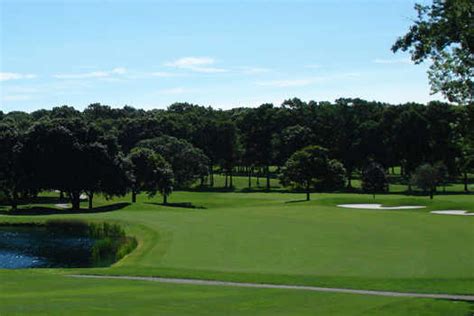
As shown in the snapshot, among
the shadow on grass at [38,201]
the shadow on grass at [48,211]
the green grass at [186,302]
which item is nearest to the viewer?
the green grass at [186,302]

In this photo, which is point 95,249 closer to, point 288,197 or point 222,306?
point 222,306

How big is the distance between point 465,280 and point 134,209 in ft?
151

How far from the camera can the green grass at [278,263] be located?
2009cm

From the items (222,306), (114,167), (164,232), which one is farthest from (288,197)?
(222,306)

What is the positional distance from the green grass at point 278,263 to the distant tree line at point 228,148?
1014 centimetres

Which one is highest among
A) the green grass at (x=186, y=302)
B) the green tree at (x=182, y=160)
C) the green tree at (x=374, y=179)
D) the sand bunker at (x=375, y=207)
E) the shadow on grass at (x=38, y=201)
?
the green tree at (x=182, y=160)

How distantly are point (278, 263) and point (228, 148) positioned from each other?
87089 millimetres

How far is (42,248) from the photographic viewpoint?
148 feet

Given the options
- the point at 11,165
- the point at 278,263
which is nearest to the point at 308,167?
the point at 11,165

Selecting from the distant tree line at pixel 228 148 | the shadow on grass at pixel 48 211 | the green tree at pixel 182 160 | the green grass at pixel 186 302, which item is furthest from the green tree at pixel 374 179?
the green grass at pixel 186 302

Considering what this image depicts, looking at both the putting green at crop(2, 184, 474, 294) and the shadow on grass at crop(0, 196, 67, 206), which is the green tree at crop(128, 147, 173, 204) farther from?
the putting green at crop(2, 184, 474, 294)

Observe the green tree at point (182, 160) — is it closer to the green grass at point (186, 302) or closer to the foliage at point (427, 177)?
the foliage at point (427, 177)

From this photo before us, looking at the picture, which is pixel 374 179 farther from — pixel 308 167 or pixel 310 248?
pixel 310 248

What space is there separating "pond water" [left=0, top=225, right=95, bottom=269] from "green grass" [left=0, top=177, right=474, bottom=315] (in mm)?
3724
